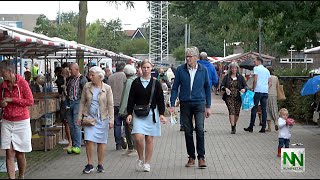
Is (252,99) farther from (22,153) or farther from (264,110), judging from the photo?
(22,153)

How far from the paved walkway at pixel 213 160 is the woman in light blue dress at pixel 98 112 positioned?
43cm

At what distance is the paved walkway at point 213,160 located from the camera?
10.2 meters

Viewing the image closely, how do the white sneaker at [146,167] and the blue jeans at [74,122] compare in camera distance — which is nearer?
the white sneaker at [146,167]

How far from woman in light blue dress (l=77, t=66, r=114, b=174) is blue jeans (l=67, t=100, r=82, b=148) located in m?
2.60

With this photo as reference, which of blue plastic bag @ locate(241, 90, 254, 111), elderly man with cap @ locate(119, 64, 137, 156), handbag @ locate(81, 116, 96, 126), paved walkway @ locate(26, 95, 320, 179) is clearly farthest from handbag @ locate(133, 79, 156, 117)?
blue plastic bag @ locate(241, 90, 254, 111)

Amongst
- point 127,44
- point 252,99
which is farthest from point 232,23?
point 127,44

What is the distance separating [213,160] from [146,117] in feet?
7.08

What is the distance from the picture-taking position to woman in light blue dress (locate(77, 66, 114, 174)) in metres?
10.4

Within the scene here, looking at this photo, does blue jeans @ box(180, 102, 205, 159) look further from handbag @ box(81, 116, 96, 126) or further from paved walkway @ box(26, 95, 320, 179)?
handbag @ box(81, 116, 96, 126)

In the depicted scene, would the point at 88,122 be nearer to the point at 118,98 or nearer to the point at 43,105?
the point at 118,98

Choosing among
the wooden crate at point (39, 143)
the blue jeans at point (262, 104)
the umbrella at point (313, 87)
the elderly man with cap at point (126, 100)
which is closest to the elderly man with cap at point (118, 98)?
the elderly man with cap at point (126, 100)

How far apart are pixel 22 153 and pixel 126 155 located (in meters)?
3.54

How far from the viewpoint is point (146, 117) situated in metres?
10.5

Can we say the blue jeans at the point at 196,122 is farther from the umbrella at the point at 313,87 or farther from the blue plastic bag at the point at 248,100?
the blue plastic bag at the point at 248,100
